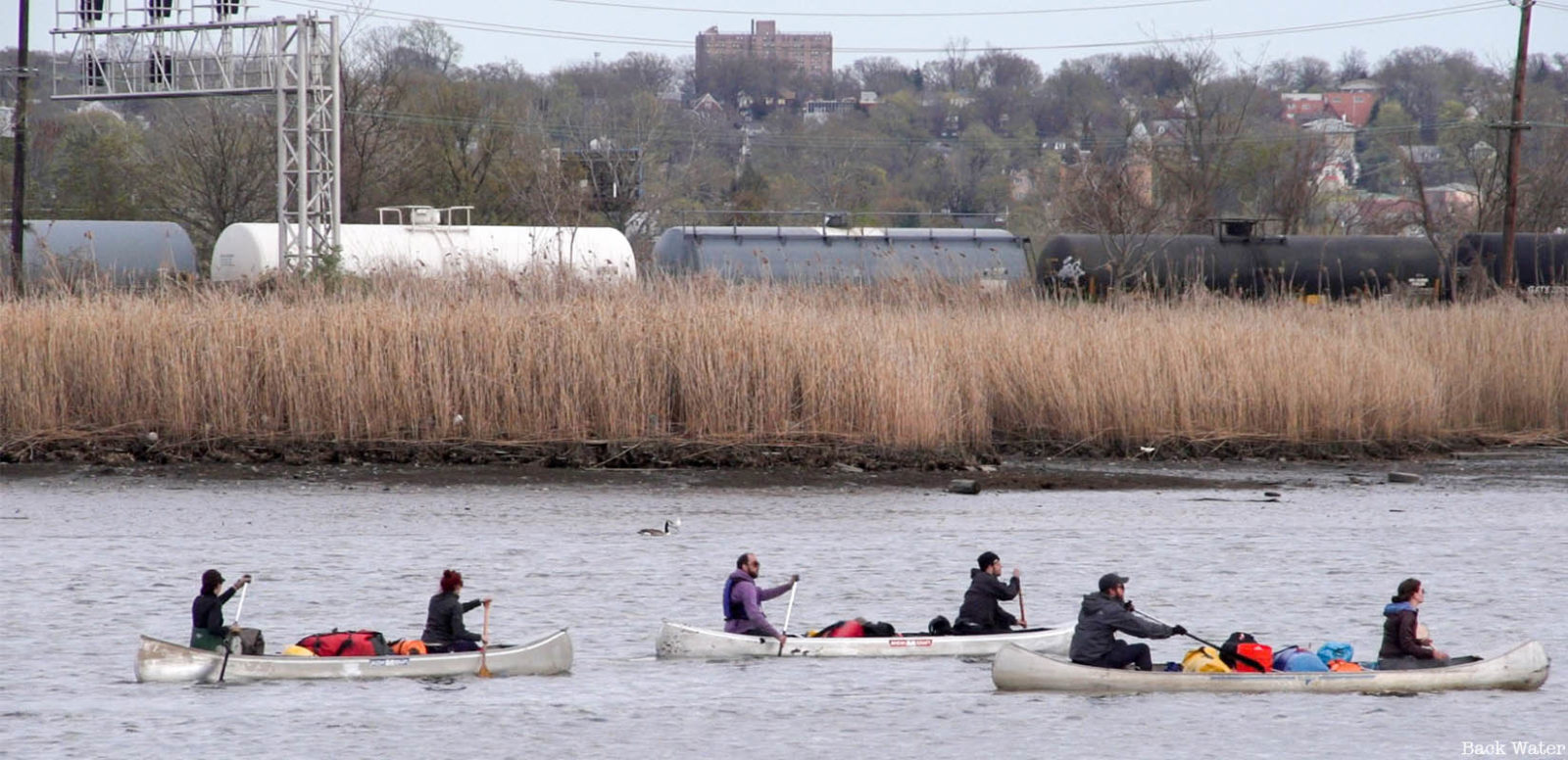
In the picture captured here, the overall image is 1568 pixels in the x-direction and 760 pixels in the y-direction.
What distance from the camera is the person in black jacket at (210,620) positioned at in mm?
13906

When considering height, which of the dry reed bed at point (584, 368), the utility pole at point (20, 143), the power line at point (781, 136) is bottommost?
the dry reed bed at point (584, 368)

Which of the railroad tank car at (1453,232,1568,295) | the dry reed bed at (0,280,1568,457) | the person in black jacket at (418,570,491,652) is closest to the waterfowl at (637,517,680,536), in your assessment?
the dry reed bed at (0,280,1568,457)

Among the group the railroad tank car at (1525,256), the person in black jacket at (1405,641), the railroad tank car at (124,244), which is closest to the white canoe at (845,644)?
the person in black jacket at (1405,641)

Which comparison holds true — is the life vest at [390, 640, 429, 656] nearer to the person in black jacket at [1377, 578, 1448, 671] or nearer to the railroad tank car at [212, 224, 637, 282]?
the person in black jacket at [1377, 578, 1448, 671]

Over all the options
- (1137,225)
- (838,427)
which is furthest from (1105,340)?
(1137,225)

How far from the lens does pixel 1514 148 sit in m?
37.7

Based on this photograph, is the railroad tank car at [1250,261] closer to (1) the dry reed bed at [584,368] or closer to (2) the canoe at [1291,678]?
(1) the dry reed bed at [584,368]

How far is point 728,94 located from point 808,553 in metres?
167

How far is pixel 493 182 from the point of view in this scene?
59719 mm

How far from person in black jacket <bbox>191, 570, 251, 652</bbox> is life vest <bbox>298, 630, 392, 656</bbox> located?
61cm

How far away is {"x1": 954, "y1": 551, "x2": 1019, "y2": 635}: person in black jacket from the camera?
48.7 feet

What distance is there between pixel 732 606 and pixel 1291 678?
4409mm

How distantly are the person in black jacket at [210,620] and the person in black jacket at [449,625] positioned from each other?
57.5 inches

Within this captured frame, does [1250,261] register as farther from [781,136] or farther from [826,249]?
[781,136]
